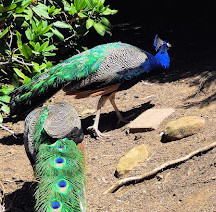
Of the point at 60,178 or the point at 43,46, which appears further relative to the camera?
the point at 43,46

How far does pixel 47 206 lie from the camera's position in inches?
130

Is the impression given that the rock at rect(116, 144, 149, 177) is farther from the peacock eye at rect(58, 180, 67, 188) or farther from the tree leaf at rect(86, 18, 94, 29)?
the tree leaf at rect(86, 18, 94, 29)

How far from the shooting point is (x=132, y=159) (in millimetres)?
5172

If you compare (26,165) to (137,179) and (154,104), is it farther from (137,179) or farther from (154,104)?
(154,104)

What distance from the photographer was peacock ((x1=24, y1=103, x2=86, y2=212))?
134 inches

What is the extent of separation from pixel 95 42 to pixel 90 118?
336 cm

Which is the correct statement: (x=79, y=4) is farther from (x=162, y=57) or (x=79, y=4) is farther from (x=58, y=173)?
(x=58, y=173)

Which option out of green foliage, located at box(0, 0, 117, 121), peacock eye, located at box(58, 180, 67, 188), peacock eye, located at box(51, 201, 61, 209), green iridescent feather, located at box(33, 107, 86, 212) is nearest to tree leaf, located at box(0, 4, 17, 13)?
green foliage, located at box(0, 0, 117, 121)

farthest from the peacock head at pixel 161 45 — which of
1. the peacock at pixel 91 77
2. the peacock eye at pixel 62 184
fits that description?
the peacock eye at pixel 62 184

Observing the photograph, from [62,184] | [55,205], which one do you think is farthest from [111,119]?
[55,205]

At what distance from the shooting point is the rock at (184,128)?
5.32m

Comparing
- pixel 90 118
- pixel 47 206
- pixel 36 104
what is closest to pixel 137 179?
pixel 47 206

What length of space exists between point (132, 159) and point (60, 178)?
1.72 m

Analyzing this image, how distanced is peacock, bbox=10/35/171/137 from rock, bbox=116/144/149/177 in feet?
3.69
